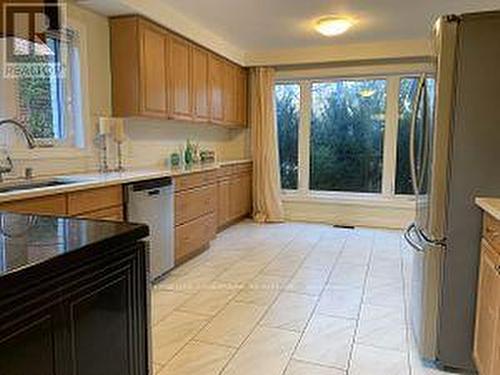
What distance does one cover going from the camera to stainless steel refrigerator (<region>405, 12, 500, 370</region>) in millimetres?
1916

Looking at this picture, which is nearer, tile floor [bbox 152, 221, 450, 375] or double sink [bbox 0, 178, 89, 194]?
tile floor [bbox 152, 221, 450, 375]

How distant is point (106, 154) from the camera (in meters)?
3.69

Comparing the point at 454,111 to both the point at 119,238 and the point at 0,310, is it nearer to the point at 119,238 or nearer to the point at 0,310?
the point at 119,238

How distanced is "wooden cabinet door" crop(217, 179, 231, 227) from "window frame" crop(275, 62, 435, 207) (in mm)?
1121

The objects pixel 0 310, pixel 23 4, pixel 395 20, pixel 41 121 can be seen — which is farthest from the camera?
pixel 395 20

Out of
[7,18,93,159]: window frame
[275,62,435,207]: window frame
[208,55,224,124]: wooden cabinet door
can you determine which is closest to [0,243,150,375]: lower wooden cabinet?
[7,18,93,159]: window frame

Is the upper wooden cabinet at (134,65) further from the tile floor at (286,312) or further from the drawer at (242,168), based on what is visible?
the drawer at (242,168)

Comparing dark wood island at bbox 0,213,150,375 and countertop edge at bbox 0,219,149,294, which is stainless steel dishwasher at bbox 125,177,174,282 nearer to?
dark wood island at bbox 0,213,150,375

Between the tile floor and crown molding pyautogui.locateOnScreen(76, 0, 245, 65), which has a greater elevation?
crown molding pyautogui.locateOnScreen(76, 0, 245, 65)

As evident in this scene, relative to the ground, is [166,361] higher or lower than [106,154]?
lower

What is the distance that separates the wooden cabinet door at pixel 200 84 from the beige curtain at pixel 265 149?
110 cm

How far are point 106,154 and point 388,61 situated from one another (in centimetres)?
374

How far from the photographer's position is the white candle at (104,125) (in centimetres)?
347

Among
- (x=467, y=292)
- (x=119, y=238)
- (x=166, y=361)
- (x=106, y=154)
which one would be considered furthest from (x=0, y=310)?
(x=106, y=154)
